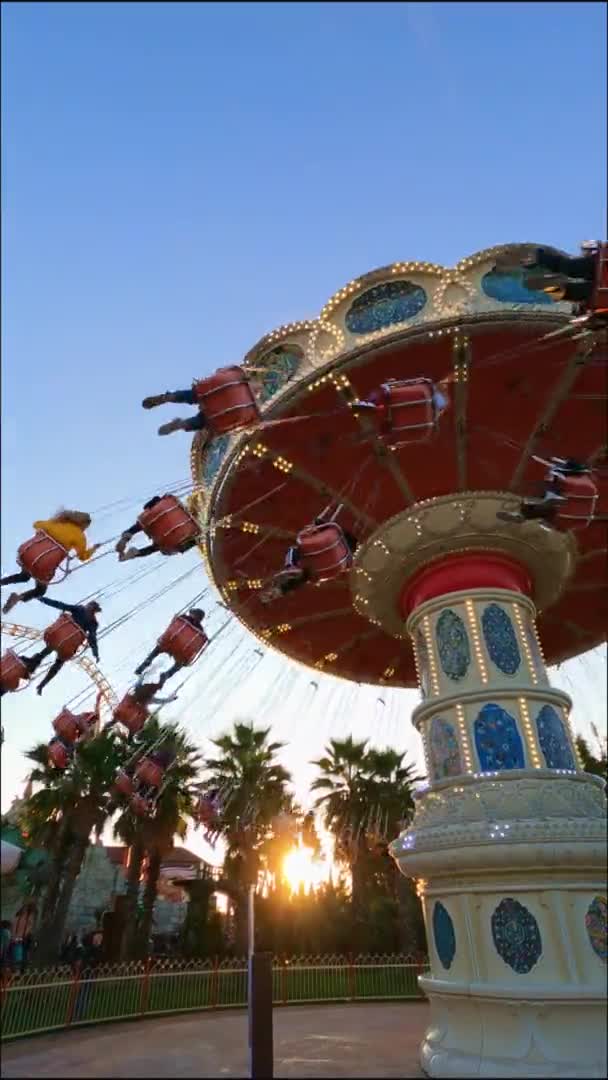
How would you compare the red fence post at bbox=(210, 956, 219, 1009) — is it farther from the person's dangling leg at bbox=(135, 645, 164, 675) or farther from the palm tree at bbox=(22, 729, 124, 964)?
the person's dangling leg at bbox=(135, 645, 164, 675)

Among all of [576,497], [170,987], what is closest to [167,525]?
[576,497]

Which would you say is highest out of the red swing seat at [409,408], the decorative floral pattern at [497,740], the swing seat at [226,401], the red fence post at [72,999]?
the swing seat at [226,401]

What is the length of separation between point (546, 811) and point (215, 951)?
63.6 feet

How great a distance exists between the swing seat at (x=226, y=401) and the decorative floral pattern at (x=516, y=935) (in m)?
6.26

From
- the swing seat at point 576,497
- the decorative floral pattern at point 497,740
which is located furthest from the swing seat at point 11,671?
the swing seat at point 576,497

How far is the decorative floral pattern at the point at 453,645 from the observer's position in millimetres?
9188

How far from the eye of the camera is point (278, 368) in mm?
9156

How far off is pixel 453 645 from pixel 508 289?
15.9 feet

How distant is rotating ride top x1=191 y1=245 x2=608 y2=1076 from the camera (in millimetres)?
7094

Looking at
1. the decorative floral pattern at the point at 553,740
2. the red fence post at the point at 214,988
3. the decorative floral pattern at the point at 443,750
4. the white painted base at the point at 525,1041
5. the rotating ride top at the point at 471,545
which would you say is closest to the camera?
the white painted base at the point at 525,1041

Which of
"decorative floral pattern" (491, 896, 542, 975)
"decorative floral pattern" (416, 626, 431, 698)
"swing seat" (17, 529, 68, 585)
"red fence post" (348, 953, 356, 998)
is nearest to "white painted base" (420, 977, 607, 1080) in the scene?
"decorative floral pattern" (491, 896, 542, 975)

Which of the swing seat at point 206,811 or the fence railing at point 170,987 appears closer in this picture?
the fence railing at point 170,987

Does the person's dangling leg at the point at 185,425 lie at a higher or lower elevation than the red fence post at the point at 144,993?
higher

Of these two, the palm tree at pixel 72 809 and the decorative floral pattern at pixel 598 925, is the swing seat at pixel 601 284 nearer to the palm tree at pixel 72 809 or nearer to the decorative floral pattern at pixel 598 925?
the decorative floral pattern at pixel 598 925
